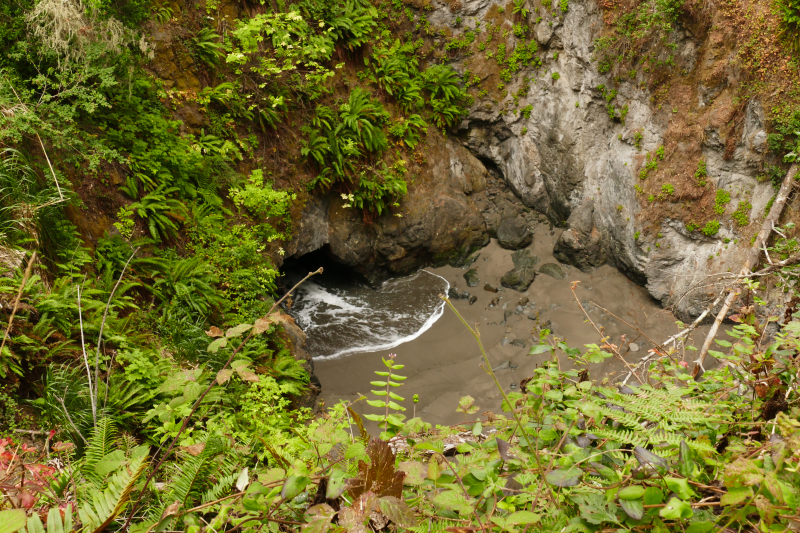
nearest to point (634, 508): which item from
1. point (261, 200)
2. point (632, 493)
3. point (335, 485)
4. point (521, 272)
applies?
point (632, 493)

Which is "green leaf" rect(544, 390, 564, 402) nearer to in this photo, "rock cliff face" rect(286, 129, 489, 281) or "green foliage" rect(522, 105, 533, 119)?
"rock cliff face" rect(286, 129, 489, 281)

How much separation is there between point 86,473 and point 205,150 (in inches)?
240

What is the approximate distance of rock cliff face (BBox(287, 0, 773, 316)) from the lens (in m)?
7.68

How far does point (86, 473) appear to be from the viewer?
84.5 inches

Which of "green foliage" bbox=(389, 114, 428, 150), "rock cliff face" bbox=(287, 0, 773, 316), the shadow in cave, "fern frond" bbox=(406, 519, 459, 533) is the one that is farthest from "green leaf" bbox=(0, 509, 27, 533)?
"green foliage" bbox=(389, 114, 428, 150)

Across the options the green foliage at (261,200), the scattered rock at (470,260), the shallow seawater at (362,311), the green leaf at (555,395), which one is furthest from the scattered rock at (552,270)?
the green leaf at (555,395)

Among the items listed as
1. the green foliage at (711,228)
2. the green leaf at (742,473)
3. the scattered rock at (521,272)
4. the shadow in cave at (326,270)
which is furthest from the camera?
the shadow in cave at (326,270)

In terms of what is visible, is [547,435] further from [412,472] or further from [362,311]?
[362,311]

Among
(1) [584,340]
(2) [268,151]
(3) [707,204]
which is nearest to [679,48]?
(3) [707,204]

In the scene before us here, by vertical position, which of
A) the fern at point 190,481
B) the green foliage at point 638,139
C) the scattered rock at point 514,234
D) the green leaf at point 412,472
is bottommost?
the scattered rock at point 514,234

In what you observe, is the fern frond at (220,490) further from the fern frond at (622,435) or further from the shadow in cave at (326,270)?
the shadow in cave at (326,270)

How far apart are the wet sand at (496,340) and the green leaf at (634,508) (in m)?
5.92

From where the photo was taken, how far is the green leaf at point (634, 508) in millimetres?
1162

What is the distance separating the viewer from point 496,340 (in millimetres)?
8539
